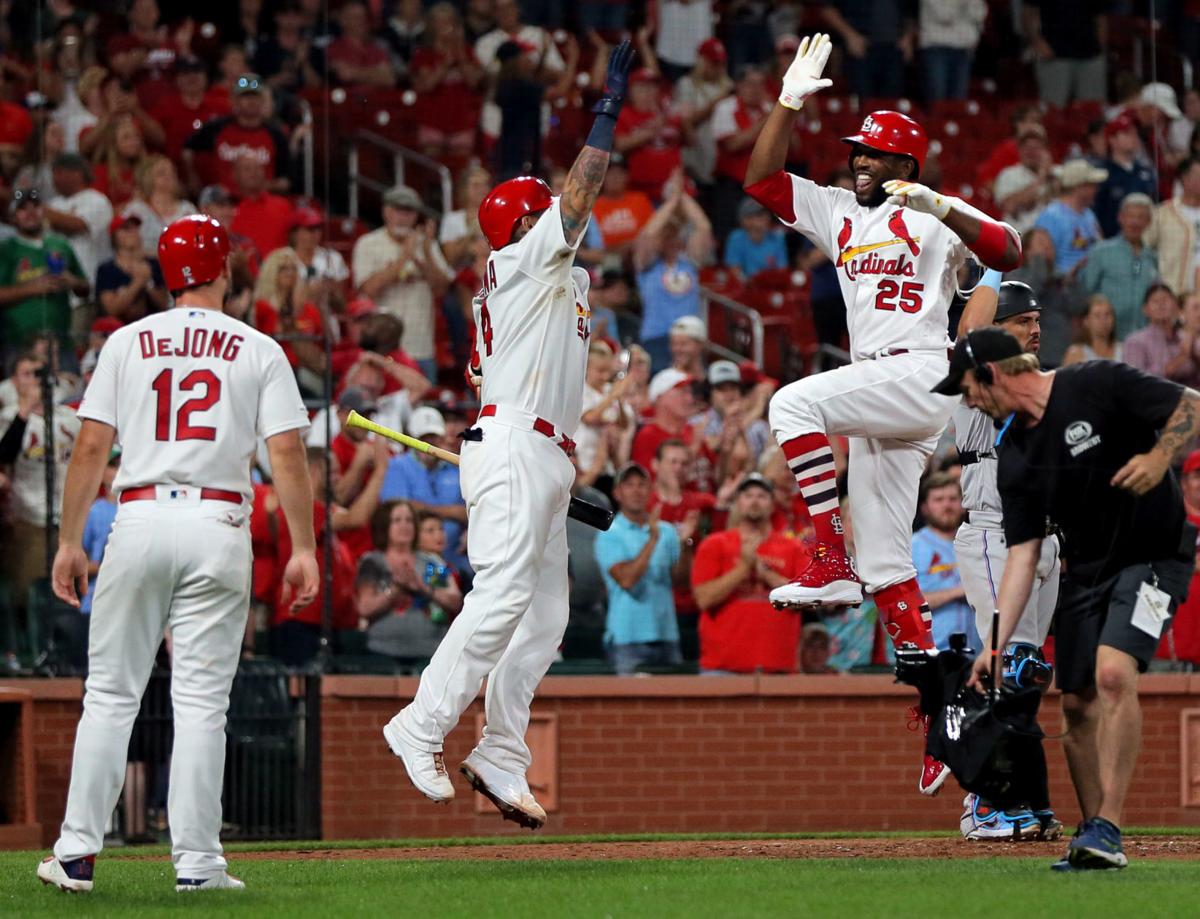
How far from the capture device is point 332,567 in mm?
11633

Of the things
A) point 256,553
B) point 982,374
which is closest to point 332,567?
point 256,553

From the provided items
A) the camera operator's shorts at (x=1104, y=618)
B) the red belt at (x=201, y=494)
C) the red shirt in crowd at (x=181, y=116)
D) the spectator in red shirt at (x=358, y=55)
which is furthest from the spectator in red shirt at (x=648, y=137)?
the red belt at (x=201, y=494)

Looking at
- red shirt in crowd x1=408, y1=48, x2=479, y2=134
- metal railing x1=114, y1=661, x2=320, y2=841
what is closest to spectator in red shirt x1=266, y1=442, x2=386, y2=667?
metal railing x1=114, y1=661, x2=320, y2=841

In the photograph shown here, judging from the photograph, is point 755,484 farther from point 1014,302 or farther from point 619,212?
point 619,212

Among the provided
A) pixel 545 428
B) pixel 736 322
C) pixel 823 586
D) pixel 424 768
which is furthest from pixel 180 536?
pixel 736 322

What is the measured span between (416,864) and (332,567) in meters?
3.30

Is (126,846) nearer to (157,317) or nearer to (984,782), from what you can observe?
(157,317)

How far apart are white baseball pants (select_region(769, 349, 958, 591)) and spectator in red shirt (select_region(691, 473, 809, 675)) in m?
2.90

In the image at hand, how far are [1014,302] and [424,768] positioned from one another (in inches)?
139

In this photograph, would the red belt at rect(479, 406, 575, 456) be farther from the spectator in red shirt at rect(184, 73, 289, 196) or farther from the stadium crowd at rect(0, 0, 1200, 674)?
the spectator in red shirt at rect(184, 73, 289, 196)

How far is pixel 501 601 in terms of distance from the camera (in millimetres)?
7816

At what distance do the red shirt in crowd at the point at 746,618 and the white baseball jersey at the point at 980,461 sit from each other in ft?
7.68

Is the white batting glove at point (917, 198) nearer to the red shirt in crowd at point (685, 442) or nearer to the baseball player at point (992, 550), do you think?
the baseball player at point (992, 550)

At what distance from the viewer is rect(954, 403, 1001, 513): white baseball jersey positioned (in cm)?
944
